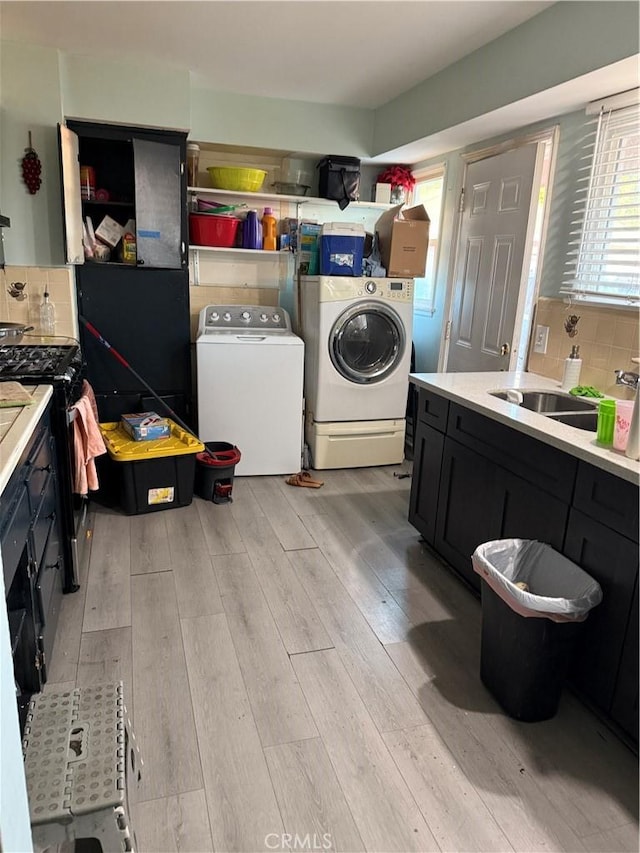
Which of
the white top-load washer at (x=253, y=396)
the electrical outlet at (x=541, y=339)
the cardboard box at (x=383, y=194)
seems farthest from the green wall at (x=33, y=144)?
the electrical outlet at (x=541, y=339)

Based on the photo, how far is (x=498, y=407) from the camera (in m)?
2.19

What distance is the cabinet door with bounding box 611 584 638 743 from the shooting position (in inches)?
61.9

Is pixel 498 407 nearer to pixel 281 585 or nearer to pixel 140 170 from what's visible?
pixel 281 585

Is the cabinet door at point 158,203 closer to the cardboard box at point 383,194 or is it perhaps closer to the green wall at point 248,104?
the green wall at point 248,104

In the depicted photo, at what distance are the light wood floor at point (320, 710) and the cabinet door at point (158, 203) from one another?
1755 mm

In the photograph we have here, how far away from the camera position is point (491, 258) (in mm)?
3379

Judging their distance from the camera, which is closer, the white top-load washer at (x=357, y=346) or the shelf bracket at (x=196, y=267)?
the white top-load washer at (x=357, y=346)

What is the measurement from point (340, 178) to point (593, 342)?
2.30m

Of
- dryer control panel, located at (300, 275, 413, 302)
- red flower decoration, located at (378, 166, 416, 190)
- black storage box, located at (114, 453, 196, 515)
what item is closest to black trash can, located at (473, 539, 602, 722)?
black storage box, located at (114, 453, 196, 515)

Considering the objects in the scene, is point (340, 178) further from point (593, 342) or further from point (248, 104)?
point (593, 342)

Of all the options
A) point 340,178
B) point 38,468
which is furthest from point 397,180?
point 38,468

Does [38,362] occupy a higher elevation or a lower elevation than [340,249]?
lower

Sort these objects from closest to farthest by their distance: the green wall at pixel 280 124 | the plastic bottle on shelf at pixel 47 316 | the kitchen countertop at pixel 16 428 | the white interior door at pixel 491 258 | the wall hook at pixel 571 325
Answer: the kitchen countertop at pixel 16 428
the wall hook at pixel 571 325
the white interior door at pixel 491 258
the plastic bottle on shelf at pixel 47 316
the green wall at pixel 280 124

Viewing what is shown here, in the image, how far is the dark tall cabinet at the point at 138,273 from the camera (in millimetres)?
3412
